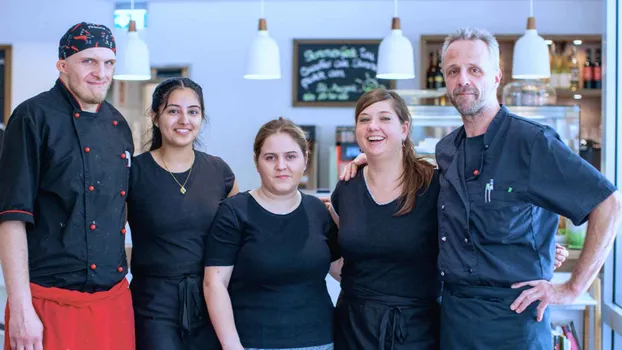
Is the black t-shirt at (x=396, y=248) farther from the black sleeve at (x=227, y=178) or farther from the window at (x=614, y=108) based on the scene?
the window at (x=614, y=108)

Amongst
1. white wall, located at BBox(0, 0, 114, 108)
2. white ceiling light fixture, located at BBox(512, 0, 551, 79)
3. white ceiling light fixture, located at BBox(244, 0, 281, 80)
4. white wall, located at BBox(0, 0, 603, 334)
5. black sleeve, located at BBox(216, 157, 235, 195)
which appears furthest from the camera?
white wall, located at BBox(0, 0, 114, 108)

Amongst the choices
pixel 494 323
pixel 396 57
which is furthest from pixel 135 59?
pixel 494 323

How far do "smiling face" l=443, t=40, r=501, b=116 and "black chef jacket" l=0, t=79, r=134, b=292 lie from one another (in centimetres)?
104

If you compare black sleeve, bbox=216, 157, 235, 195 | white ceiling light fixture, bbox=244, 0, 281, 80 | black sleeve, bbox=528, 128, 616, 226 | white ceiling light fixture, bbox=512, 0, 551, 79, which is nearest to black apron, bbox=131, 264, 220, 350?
black sleeve, bbox=216, 157, 235, 195

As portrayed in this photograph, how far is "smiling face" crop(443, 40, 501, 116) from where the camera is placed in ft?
6.16

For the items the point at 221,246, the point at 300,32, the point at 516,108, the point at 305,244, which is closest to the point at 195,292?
the point at 221,246

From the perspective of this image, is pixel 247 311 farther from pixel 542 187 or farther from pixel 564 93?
pixel 564 93

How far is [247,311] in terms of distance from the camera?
2.03 meters

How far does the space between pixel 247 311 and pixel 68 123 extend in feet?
2.48

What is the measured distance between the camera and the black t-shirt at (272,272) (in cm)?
201

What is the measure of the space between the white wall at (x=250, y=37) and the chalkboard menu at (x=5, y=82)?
129 centimetres

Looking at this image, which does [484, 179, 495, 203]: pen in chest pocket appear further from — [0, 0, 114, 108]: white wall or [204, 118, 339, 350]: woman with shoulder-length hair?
[0, 0, 114, 108]: white wall

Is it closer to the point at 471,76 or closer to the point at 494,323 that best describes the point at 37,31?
the point at 471,76

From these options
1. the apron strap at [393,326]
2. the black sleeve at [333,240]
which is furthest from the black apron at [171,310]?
the apron strap at [393,326]
